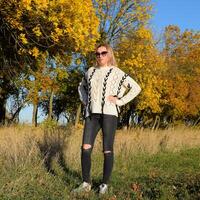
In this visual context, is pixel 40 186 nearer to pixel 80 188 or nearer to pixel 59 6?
pixel 80 188

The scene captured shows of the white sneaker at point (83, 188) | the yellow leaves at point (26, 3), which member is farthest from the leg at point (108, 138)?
the yellow leaves at point (26, 3)

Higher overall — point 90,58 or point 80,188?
point 90,58

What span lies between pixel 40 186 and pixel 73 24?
5568 millimetres

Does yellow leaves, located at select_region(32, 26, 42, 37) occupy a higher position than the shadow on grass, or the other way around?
yellow leaves, located at select_region(32, 26, 42, 37)

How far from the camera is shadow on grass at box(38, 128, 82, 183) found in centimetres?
770

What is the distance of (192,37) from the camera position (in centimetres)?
4666

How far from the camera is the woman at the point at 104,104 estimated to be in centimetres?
639

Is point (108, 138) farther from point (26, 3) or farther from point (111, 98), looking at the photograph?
point (26, 3)

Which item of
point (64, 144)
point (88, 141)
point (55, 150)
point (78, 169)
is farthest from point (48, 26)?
point (88, 141)

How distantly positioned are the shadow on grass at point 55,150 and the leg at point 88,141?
718 mm

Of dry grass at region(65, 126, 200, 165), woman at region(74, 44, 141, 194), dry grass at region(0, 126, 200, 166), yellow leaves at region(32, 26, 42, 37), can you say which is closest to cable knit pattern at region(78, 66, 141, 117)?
woman at region(74, 44, 141, 194)

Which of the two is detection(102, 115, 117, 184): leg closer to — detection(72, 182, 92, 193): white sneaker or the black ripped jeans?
the black ripped jeans

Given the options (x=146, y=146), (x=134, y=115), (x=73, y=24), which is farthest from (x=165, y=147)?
(x=134, y=115)

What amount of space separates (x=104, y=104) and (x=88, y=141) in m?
0.56
